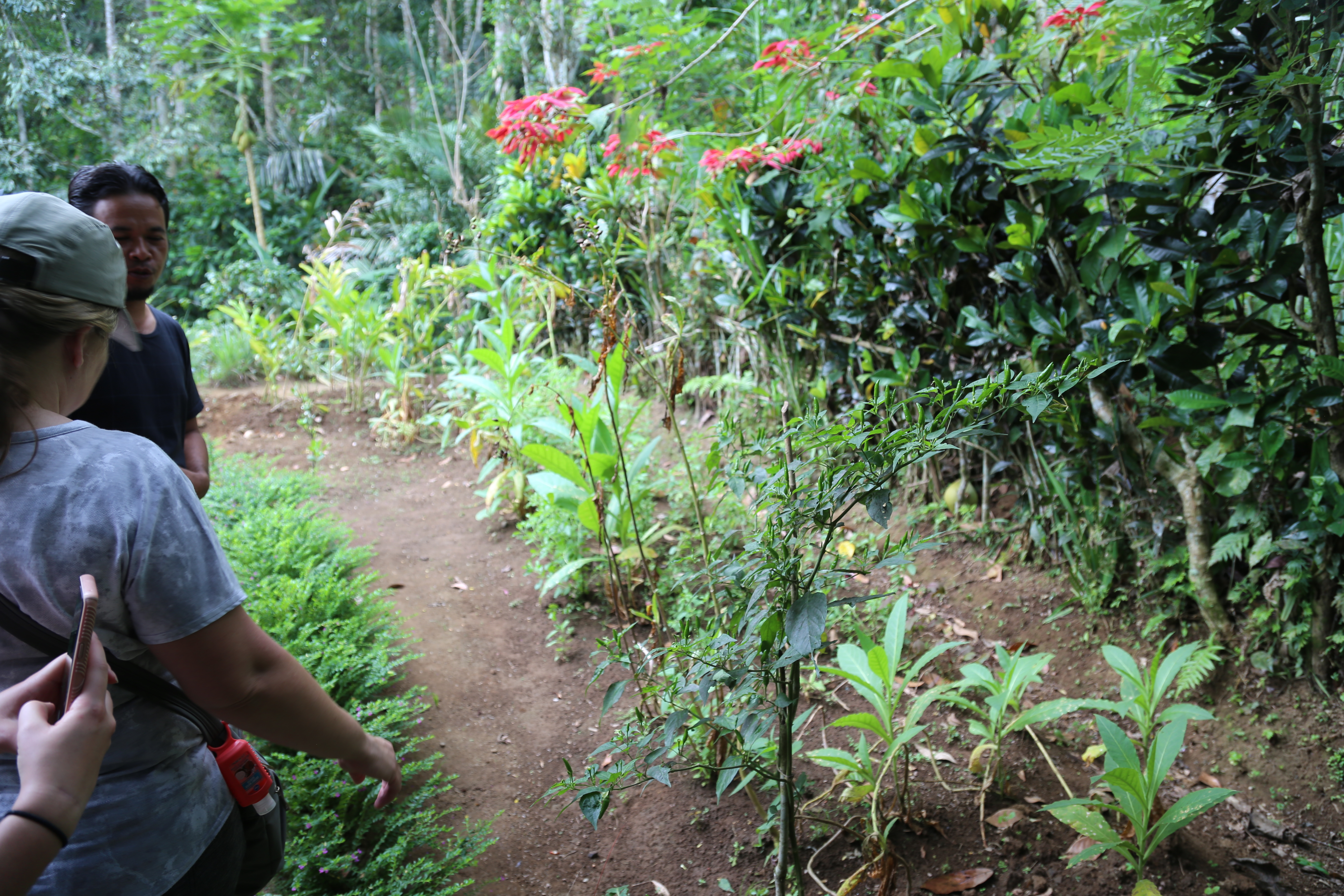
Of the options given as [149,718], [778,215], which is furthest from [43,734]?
[778,215]

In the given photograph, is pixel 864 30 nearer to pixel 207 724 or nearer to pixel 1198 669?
pixel 1198 669

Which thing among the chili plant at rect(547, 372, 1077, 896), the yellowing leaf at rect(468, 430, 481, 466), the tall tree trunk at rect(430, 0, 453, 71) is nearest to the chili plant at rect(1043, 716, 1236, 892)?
the chili plant at rect(547, 372, 1077, 896)

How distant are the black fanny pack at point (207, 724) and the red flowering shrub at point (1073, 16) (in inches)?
95.8

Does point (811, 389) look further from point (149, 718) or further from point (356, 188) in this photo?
point (356, 188)

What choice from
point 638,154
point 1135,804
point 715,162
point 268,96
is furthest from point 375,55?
point 1135,804

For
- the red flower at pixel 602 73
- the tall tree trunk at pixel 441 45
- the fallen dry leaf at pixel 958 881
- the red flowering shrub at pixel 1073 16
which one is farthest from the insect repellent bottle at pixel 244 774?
the tall tree trunk at pixel 441 45

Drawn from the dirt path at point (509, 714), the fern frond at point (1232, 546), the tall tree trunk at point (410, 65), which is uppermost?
the tall tree trunk at point (410, 65)

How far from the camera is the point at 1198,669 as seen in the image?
194 cm

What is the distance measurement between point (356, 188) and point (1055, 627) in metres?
12.7

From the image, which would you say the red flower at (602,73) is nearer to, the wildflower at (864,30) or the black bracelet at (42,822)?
the wildflower at (864,30)

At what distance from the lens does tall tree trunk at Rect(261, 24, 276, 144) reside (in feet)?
33.5

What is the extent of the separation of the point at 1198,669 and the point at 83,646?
7.51 ft

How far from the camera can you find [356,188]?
1236cm

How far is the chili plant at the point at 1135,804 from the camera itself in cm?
141
